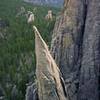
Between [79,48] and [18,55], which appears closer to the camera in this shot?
[79,48]

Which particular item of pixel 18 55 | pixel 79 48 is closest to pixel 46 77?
pixel 79 48

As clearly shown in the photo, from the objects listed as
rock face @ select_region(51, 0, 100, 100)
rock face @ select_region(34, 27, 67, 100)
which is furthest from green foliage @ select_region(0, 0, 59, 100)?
rock face @ select_region(34, 27, 67, 100)

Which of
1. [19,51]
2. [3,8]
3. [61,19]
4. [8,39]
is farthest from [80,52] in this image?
[3,8]

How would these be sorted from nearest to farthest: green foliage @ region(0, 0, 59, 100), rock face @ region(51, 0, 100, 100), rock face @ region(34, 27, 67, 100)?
rock face @ region(34, 27, 67, 100)
rock face @ region(51, 0, 100, 100)
green foliage @ region(0, 0, 59, 100)

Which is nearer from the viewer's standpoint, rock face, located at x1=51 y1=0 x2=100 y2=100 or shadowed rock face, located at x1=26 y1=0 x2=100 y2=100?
shadowed rock face, located at x1=26 y1=0 x2=100 y2=100

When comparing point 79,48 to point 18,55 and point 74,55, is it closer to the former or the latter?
point 74,55

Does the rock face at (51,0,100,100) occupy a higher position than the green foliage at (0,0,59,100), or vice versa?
the rock face at (51,0,100,100)

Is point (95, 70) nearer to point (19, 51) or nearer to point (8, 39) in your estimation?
point (19, 51)

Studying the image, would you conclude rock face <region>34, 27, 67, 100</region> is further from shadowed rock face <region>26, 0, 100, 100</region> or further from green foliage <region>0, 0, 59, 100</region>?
green foliage <region>0, 0, 59, 100</region>
